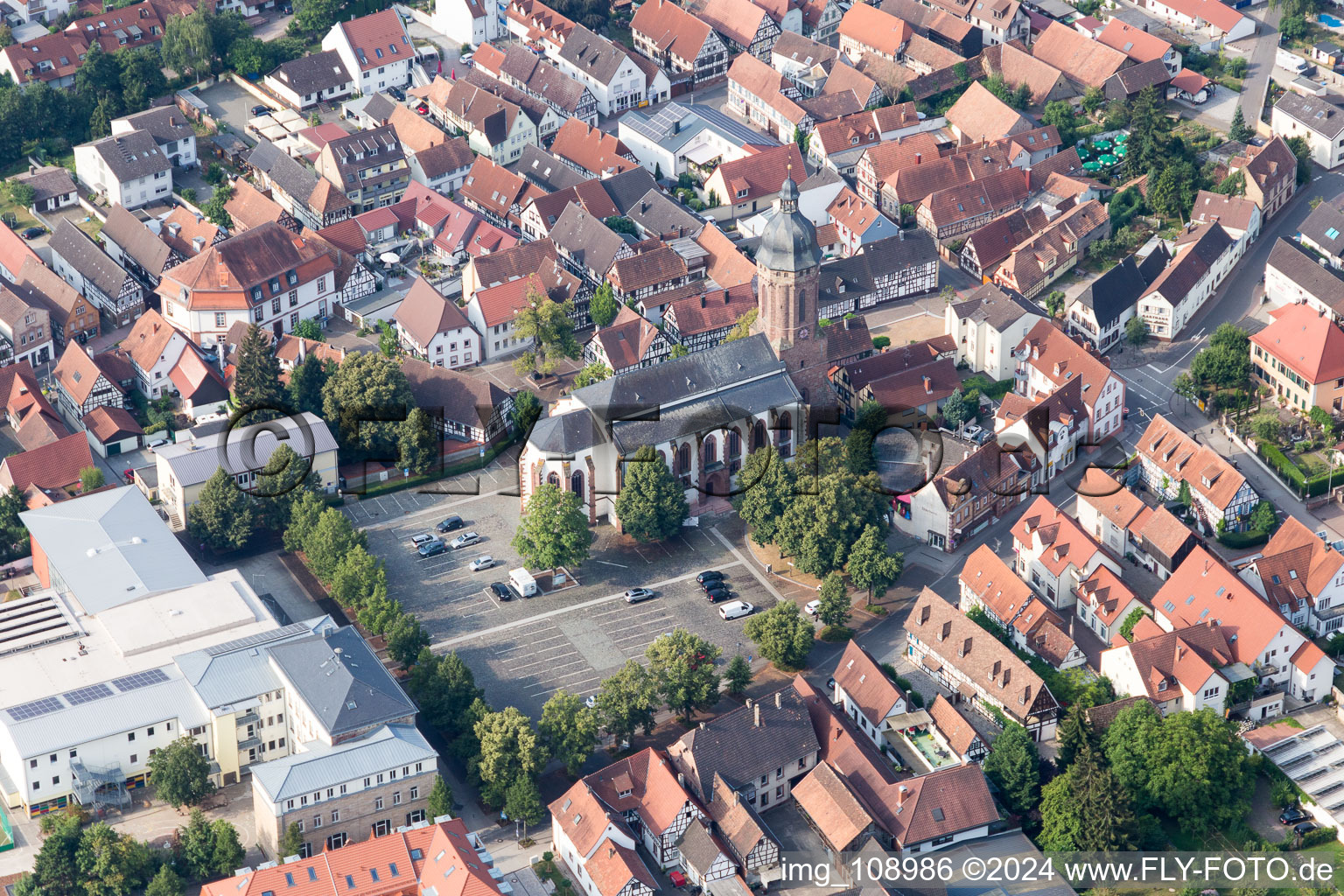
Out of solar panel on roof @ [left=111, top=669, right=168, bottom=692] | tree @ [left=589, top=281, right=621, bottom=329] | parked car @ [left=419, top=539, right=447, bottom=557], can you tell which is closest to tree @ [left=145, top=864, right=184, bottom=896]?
solar panel on roof @ [left=111, top=669, right=168, bottom=692]

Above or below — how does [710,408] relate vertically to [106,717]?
above

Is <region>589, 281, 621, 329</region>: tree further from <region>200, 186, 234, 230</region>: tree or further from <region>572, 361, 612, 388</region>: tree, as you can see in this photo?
<region>200, 186, 234, 230</region>: tree

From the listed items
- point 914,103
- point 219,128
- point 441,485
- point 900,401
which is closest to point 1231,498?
point 900,401

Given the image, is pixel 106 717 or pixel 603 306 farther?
pixel 603 306

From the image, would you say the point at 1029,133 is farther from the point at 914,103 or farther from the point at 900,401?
the point at 900,401

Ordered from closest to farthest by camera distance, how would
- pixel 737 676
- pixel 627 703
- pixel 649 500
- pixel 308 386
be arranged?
1. pixel 627 703
2. pixel 737 676
3. pixel 649 500
4. pixel 308 386

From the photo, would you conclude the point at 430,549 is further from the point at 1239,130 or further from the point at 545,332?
the point at 1239,130

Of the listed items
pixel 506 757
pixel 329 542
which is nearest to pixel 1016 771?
pixel 506 757
